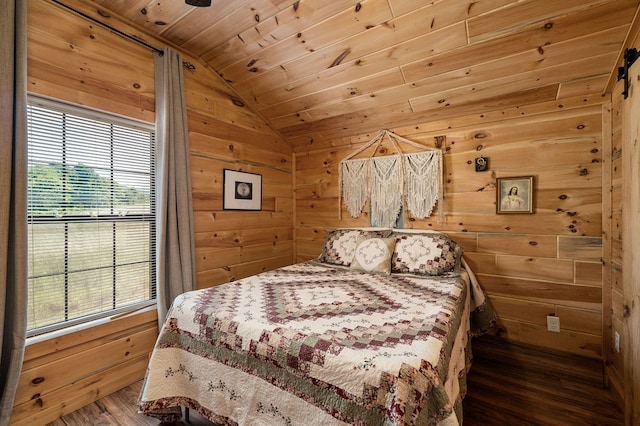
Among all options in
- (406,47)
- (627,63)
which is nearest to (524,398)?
(627,63)

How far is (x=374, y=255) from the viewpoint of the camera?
238cm

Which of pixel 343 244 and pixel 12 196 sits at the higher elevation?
pixel 12 196

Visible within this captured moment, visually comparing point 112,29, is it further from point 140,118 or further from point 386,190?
point 386,190

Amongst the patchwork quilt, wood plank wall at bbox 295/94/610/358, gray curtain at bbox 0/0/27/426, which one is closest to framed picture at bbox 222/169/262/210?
the patchwork quilt

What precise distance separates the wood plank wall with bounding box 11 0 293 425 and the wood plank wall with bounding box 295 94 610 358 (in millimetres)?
1722

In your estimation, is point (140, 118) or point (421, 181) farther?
point (421, 181)

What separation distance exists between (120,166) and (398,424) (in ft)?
7.51

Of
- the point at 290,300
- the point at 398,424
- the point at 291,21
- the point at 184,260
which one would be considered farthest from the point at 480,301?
the point at 291,21

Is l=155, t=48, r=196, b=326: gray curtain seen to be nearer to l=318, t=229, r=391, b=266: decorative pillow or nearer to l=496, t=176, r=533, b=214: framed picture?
l=318, t=229, r=391, b=266: decorative pillow

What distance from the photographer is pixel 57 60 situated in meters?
1.70

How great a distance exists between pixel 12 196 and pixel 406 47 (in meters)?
2.53

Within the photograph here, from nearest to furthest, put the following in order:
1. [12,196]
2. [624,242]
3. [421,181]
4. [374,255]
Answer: [12,196], [624,242], [374,255], [421,181]

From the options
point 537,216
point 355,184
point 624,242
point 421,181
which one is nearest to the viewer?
point 624,242

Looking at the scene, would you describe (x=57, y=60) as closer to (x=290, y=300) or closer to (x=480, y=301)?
(x=290, y=300)
